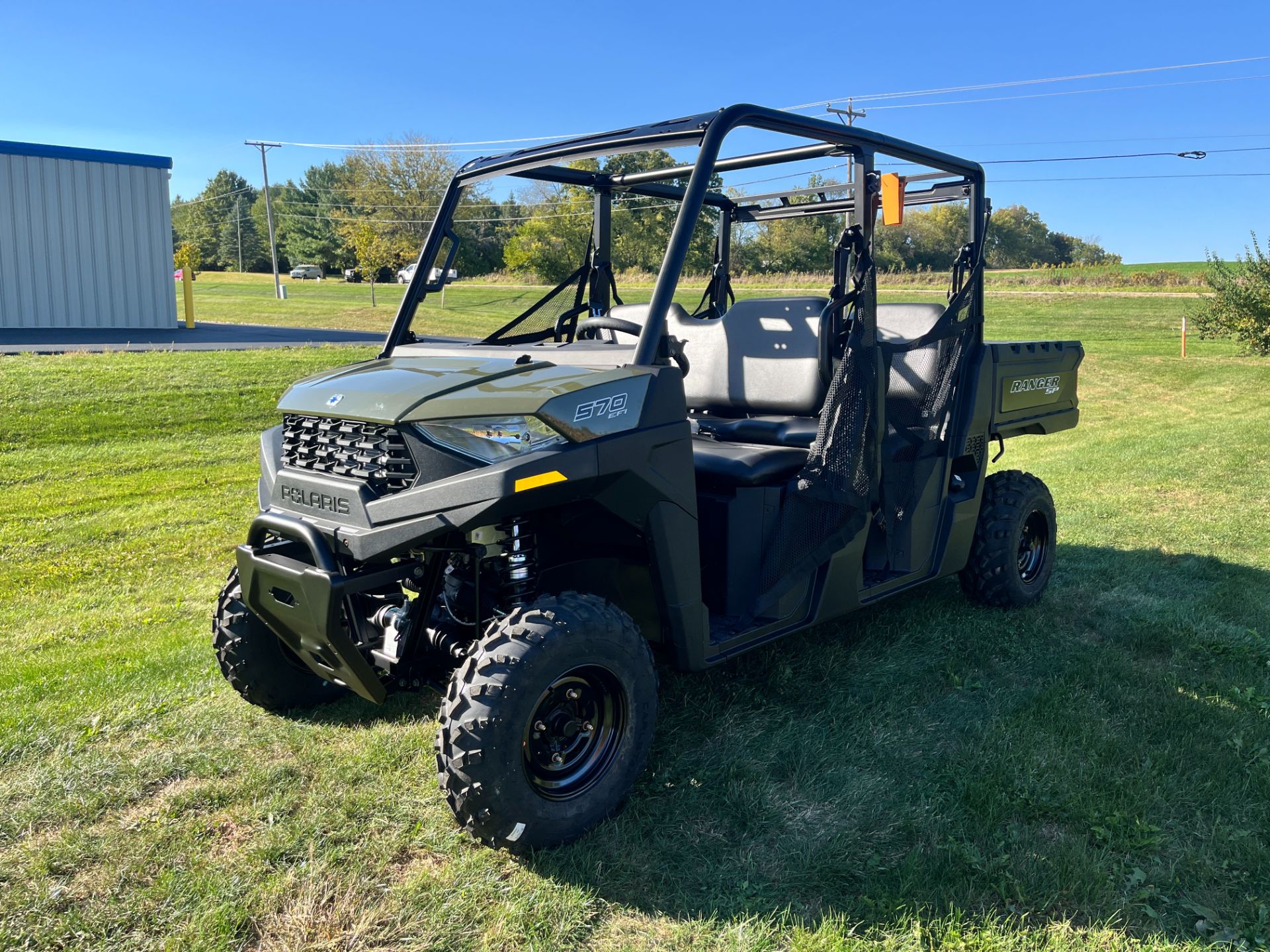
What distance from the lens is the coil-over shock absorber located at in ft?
10.1

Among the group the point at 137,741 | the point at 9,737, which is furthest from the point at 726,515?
the point at 9,737

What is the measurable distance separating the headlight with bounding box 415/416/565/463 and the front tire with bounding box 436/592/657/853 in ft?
1.55

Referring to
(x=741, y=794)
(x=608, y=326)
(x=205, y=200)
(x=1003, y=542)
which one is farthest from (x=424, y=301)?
(x=205, y=200)

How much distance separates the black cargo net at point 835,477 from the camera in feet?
12.3

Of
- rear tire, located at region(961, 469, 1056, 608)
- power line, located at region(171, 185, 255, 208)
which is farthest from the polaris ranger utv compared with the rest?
power line, located at region(171, 185, 255, 208)

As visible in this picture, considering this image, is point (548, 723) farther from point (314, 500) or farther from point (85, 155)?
point (85, 155)

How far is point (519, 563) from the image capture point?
3127 mm

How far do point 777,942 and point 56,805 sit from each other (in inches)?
91.4

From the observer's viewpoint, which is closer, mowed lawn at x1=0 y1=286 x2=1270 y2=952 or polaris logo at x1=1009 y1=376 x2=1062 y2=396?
mowed lawn at x1=0 y1=286 x2=1270 y2=952

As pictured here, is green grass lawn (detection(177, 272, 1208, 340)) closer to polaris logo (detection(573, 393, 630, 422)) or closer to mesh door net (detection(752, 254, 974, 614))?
mesh door net (detection(752, 254, 974, 614))

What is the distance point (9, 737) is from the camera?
12.0 feet

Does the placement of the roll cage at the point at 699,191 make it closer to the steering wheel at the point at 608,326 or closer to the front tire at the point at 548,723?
the steering wheel at the point at 608,326

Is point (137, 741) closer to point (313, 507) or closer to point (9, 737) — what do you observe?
point (9, 737)

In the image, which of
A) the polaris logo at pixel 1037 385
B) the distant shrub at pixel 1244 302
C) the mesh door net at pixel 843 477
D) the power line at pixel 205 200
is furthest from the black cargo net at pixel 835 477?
the power line at pixel 205 200
